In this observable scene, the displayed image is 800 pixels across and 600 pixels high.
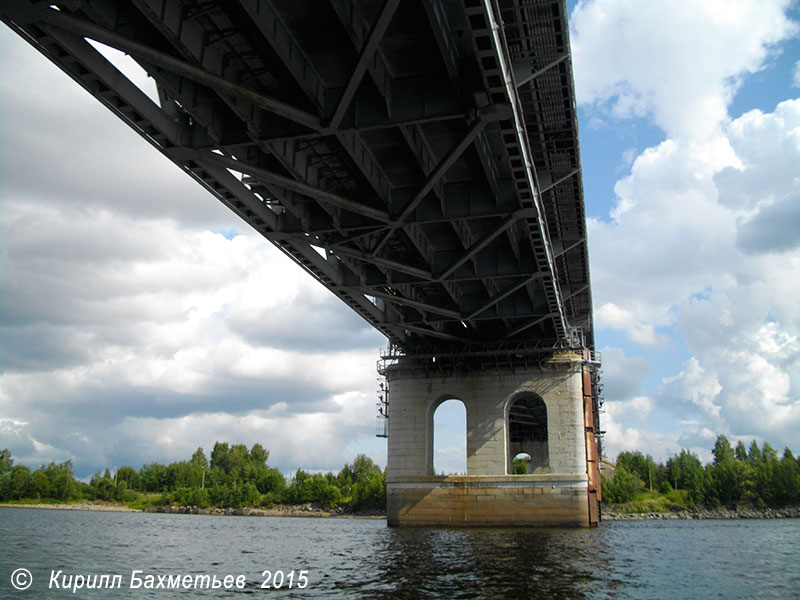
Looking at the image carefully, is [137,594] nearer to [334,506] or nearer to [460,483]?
[460,483]

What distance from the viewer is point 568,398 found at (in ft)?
148

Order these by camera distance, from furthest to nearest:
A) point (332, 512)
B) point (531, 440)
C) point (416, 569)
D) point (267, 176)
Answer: point (332, 512), point (531, 440), point (267, 176), point (416, 569)

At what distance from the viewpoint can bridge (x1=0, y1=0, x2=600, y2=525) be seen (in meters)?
19.0

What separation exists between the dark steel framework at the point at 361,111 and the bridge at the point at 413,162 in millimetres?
69

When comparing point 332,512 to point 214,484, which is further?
point 214,484

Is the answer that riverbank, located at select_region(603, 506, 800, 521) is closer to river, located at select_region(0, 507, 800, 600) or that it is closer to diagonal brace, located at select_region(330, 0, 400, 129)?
river, located at select_region(0, 507, 800, 600)

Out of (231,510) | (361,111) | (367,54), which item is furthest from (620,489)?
(367,54)

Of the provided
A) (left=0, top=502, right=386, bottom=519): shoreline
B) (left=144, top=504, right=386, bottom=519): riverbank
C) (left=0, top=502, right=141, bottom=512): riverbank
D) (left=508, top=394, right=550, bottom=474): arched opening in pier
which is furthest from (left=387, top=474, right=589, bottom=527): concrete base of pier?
(left=0, top=502, right=141, bottom=512): riverbank

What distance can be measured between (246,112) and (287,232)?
365 inches

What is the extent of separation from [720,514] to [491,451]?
8100cm

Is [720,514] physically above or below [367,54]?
below

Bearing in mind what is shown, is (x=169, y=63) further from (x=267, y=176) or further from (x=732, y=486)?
(x=732, y=486)
